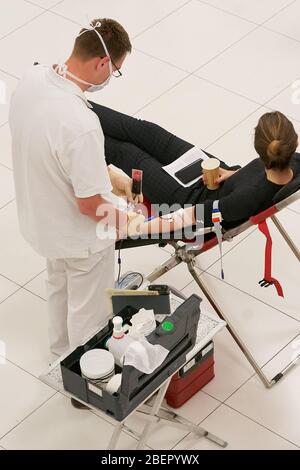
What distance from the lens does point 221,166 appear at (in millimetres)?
4336

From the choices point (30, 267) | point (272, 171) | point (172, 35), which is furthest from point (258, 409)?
point (172, 35)

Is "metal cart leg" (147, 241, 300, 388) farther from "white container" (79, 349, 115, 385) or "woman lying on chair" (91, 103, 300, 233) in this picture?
"white container" (79, 349, 115, 385)

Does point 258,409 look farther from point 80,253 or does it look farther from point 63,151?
point 63,151

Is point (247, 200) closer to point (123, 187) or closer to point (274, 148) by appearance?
point (274, 148)

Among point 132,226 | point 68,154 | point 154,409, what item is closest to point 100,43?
point 68,154

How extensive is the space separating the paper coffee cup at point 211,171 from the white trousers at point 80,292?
58 cm

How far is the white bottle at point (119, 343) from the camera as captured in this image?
3445 millimetres

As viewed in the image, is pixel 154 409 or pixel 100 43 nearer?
pixel 100 43

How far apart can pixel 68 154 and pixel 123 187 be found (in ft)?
2.62

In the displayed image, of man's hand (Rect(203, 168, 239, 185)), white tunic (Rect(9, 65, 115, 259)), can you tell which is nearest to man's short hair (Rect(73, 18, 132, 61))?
white tunic (Rect(9, 65, 115, 259))

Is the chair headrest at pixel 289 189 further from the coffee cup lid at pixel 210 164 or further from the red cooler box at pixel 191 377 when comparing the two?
the red cooler box at pixel 191 377

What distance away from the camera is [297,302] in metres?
4.48

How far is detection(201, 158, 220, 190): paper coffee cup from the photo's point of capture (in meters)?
4.18

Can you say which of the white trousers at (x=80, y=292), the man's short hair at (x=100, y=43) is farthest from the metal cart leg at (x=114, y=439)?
the man's short hair at (x=100, y=43)
